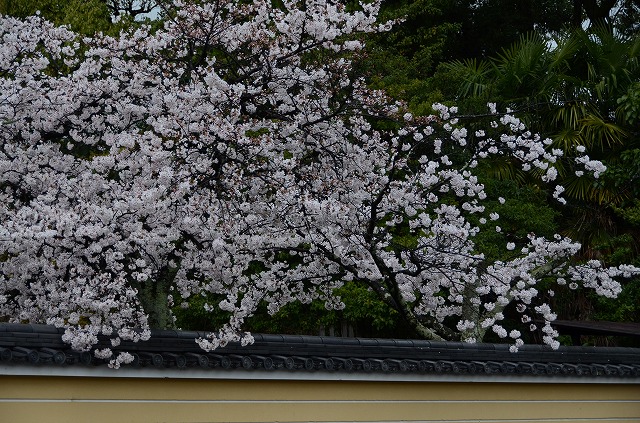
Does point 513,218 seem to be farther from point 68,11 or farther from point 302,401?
point 68,11

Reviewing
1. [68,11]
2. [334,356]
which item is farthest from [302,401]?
[68,11]

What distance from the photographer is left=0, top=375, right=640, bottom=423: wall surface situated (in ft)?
19.1

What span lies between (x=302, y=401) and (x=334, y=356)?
1.34ft

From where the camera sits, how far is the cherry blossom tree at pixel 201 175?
710 centimetres

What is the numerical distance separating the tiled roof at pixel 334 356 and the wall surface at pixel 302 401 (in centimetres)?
15

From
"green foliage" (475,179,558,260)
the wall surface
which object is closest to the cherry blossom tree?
the wall surface

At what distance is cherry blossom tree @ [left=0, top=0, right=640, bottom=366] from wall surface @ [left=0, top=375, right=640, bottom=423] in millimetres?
446

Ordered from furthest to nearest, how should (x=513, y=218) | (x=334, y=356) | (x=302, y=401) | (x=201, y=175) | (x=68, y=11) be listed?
(x=68, y=11)
(x=513, y=218)
(x=201, y=175)
(x=334, y=356)
(x=302, y=401)

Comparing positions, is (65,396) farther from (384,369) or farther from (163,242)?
(384,369)

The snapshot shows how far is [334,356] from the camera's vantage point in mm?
6953

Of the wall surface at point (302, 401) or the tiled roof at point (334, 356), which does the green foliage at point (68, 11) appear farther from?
the wall surface at point (302, 401)

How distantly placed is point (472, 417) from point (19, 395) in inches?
151

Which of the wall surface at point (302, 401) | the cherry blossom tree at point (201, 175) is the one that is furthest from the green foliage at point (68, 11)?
the wall surface at point (302, 401)

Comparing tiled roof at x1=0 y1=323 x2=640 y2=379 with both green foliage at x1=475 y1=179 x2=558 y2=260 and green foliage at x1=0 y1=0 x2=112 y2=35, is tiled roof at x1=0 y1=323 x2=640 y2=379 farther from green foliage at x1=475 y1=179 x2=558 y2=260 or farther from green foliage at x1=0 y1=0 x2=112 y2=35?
green foliage at x1=0 y1=0 x2=112 y2=35
